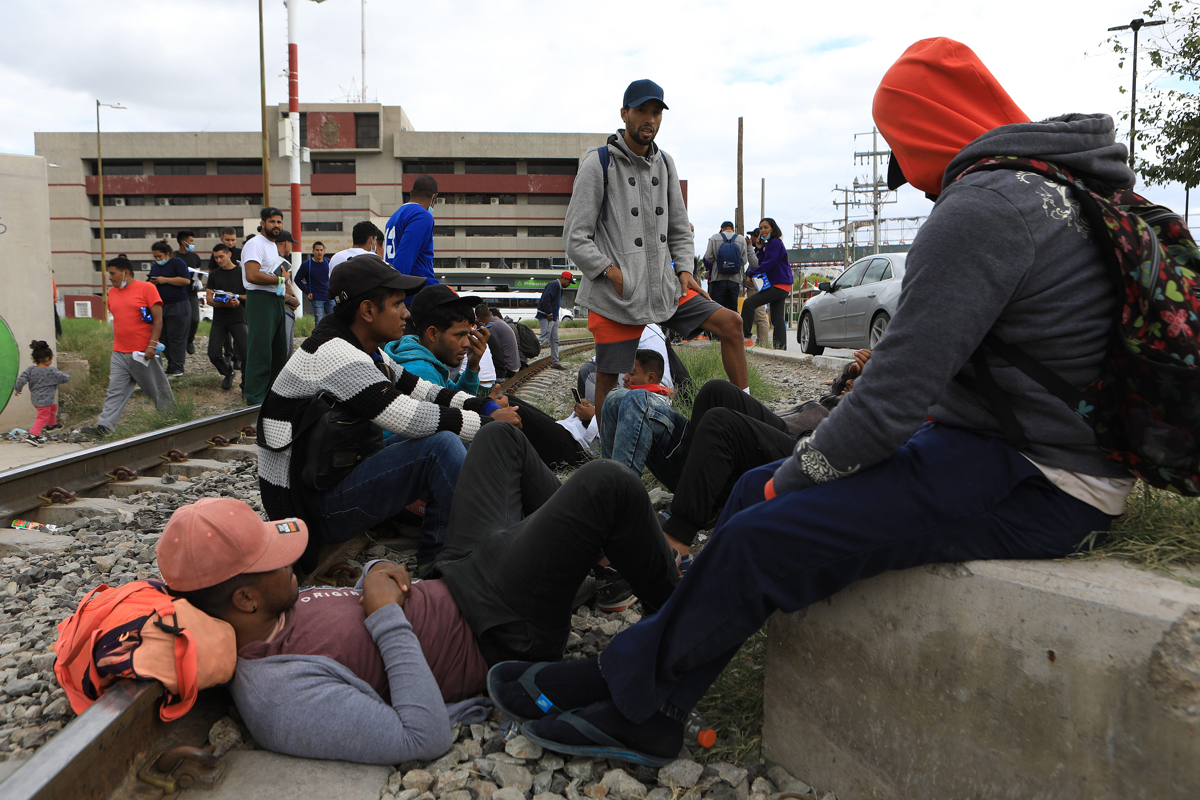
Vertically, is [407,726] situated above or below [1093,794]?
below

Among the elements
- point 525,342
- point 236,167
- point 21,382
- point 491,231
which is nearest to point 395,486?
point 21,382

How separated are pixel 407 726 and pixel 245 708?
45 cm

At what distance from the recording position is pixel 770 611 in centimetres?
194

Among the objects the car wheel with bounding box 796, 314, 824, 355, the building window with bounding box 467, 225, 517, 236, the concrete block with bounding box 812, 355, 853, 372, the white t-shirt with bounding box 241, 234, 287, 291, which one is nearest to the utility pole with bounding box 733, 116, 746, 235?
the car wheel with bounding box 796, 314, 824, 355

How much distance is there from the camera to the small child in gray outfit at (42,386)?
8.45 metres

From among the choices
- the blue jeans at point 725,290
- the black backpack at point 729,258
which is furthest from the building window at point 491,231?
the black backpack at point 729,258

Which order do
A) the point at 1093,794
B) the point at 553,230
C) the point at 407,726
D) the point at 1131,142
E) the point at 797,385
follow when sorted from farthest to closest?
1. the point at 553,230
2. the point at 1131,142
3. the point at 797,385
4. the point at 407,726
5. the point at 1093,794

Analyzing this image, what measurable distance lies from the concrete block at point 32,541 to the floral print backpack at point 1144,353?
4508 mm

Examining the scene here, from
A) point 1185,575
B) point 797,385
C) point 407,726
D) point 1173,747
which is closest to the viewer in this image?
point 1173,747

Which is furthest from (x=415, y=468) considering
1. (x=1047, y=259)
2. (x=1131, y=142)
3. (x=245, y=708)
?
(x=1131, y=142)

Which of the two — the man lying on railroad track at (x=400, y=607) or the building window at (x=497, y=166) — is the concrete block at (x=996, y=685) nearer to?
the man lying on railroad track at (x=400, y=607)

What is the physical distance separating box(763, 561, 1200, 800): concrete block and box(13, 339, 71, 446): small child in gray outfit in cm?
905

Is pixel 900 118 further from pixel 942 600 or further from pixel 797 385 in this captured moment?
pixel 797 385

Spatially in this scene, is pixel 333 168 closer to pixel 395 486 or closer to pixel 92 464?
pixel 92 464
